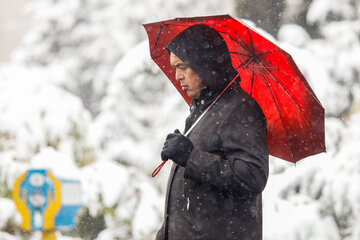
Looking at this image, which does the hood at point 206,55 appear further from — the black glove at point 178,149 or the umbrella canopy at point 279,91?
the black glove at point 178,149

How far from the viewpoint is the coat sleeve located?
1.99 meters

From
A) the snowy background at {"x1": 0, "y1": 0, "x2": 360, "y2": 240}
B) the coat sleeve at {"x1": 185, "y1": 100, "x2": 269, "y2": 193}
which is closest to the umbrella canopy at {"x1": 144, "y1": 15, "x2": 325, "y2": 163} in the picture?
the coat sleeve at {"x1": 185, "y1": 100, "x2": 269, "y2": 193}

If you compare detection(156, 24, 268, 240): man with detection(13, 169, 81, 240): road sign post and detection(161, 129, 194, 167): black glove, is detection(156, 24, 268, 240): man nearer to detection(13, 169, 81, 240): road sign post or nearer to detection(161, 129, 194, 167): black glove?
detection(161, 129, 194, 167): black glove

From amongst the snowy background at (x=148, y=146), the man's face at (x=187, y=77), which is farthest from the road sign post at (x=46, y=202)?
the snowy background at (x=148, y=146)

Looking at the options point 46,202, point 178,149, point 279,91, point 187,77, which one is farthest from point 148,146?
point 178,149

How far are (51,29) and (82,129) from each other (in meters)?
10.4

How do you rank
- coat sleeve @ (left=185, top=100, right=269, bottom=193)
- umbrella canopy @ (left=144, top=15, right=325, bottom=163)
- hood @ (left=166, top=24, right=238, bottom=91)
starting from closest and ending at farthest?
coat sleeve @ (left=185, top=100, right=269, bottom=193), hood @ (left=166, top=24, right=238, bottom=91), umbrella canopy @ (left=144, top=15, right=325, bottom=163)

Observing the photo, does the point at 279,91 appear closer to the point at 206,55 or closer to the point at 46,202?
the point at 206,55

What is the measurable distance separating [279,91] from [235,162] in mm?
603

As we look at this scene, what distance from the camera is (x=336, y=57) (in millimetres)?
5258

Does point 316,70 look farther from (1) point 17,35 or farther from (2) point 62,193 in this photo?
(1) point 17,35

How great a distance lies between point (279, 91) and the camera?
2445mm

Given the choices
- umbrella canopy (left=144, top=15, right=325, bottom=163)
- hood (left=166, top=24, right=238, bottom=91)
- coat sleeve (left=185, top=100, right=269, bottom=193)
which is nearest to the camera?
coat sleeve (left=185, top=100, right=269, bottom=193)

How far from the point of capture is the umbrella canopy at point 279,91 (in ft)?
7.77
